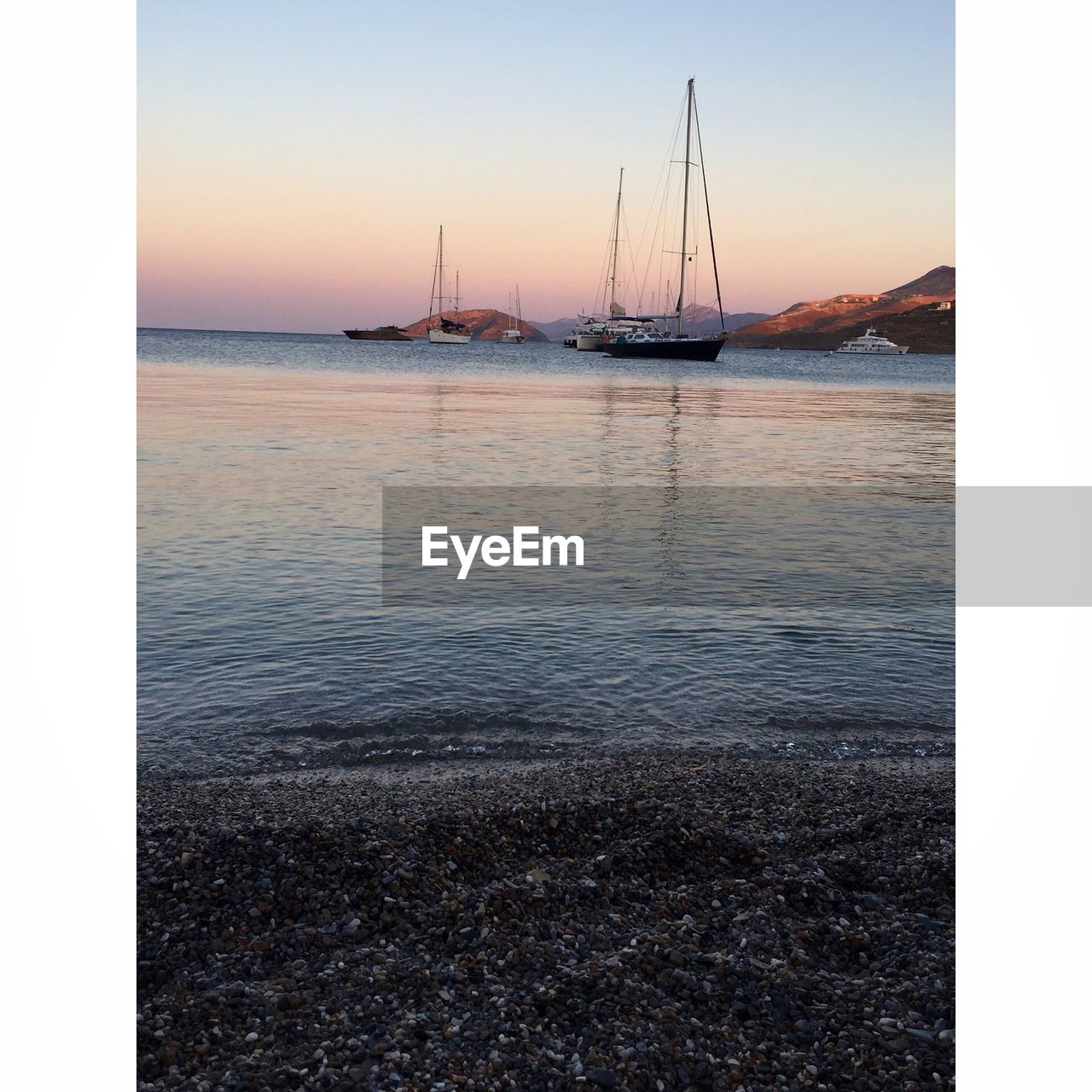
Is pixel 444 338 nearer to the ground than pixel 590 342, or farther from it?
farther from it

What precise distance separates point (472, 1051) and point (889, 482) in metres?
23.3

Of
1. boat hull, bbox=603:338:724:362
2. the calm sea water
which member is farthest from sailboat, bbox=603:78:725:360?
the calm sea water

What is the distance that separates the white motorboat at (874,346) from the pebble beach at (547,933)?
181297 millimetres

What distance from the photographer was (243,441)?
96.9ft

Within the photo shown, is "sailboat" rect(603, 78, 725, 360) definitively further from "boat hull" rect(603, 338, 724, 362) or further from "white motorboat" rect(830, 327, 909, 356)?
"white motorboat" rect(830, 327, 909, 356)

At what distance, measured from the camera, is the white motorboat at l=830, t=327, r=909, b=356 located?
175875 millimetres

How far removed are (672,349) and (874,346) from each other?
304ft

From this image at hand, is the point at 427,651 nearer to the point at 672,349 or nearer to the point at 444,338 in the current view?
the point at 672,349

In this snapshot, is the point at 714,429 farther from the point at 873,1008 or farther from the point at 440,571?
the point at 873,1008

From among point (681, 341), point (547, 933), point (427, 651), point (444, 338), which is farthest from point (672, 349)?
point (547, 933)

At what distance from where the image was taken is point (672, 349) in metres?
97.6

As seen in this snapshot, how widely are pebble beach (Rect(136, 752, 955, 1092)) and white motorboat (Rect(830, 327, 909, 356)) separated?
181297mm
